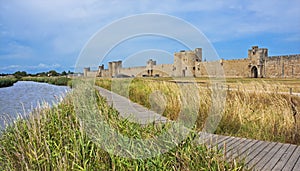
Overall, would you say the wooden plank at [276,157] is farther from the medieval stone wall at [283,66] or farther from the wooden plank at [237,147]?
the medieval stone wall at [283,66]

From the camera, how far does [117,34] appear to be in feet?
16.0

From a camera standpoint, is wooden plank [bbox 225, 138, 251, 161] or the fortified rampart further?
the fortified rampart

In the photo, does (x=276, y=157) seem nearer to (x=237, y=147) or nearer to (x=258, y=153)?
(x=258, y=153)

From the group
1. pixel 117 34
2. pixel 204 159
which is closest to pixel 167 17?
pixel 117 34

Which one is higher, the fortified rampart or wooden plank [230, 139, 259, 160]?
the fortified rampart

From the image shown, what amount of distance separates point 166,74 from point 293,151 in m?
31.9

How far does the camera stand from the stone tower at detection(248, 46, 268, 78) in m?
27.9

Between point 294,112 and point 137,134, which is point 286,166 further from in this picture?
point 294,112

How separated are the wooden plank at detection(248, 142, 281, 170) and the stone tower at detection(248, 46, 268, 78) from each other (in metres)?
26.9

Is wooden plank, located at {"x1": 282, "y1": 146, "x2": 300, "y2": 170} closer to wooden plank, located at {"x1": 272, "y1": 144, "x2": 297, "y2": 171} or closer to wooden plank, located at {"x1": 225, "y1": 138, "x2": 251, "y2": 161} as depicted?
wooden plank, located at {"x1": 272, "y1": 144, "x2": 297, "y2": 171}

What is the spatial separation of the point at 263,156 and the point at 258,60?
27.6 m

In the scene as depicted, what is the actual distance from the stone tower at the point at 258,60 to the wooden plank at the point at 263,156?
26894mm

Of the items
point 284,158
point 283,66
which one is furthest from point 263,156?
point 283,66

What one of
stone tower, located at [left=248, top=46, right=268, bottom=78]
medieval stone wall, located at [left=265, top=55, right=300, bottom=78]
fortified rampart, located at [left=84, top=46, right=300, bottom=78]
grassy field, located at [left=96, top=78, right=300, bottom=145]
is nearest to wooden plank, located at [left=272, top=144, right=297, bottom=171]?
grassy field, located at [left=96, top=78, right=300, bottom=145]
